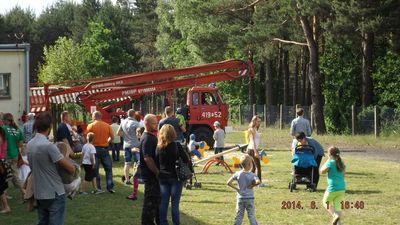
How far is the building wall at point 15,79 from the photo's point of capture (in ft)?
71.7

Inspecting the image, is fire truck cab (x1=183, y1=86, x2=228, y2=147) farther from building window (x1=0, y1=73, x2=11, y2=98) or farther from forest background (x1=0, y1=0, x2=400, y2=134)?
building window (x1=0, y1=73, x2=11, y2=98)

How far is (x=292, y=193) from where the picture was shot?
16.8m

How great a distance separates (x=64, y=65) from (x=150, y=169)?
6204 cm

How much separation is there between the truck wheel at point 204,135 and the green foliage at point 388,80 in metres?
14.8

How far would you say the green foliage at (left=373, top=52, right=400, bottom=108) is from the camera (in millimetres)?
40781

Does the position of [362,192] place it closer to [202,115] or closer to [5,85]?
[5,85]

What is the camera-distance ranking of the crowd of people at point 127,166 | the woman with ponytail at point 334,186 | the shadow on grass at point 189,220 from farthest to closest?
the shadow on grass at point 189,220 < the woman with ponytail at point 334,186 < the crowd of people at point 127,166

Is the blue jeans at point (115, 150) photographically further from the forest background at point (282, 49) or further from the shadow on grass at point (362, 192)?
the shadow on grass at point (362, 192)

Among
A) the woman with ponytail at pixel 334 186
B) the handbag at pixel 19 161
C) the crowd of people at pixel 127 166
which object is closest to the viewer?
the crowd of people at pixel 127 166

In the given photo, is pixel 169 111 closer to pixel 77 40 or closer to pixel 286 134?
pixel 286 134

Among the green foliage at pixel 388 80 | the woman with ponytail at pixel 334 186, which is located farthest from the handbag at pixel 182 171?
the green foliage at pixel 388 80

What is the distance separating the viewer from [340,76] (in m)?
44.8

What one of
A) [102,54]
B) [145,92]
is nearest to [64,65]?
[102,54]

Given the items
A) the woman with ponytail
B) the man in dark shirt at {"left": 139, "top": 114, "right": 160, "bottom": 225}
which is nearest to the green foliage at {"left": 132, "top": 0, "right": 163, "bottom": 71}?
the woman with ponytail
